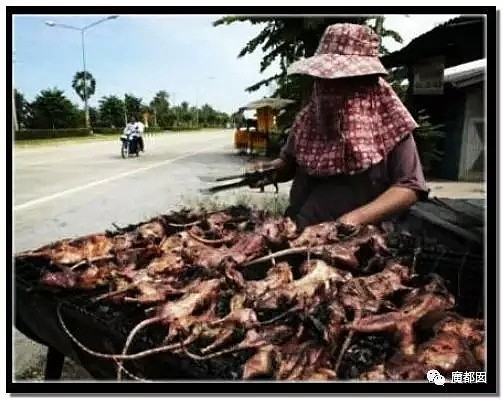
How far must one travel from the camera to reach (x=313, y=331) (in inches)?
111

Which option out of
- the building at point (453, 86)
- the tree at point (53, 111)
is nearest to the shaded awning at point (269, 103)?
the building at point (453, 86)

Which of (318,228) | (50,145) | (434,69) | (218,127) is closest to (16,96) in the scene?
(50,145)

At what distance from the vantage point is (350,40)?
122 inches

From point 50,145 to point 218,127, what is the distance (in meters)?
0.80

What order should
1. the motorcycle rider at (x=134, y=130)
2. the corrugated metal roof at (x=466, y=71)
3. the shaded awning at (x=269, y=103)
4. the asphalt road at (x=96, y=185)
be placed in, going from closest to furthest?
the corrugated metal roof at (x=466, y=71), the asphalt road at (x=96, y=185), the shaded awning at (x=269, y=103), the motorcycle rider at (x=134, y=130)

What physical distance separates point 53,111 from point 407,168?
169 centimetres

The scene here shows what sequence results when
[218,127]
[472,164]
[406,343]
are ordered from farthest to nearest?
[218,127]
[472,164]
[406,343]

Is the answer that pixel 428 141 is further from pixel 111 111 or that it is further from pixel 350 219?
pixel 111 111

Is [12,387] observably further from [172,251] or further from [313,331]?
[313,331]

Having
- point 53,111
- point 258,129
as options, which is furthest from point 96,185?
point 258,129

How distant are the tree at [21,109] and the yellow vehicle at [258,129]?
3.17 feet

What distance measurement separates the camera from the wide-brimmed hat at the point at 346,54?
3.08 metres

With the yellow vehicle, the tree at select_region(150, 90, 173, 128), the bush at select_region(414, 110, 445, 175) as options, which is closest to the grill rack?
the bush at select_region(414, 110, 445, 175)

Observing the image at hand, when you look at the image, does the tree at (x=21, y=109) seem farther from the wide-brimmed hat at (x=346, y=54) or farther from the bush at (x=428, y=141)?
the bush at (x=428, y=141)
